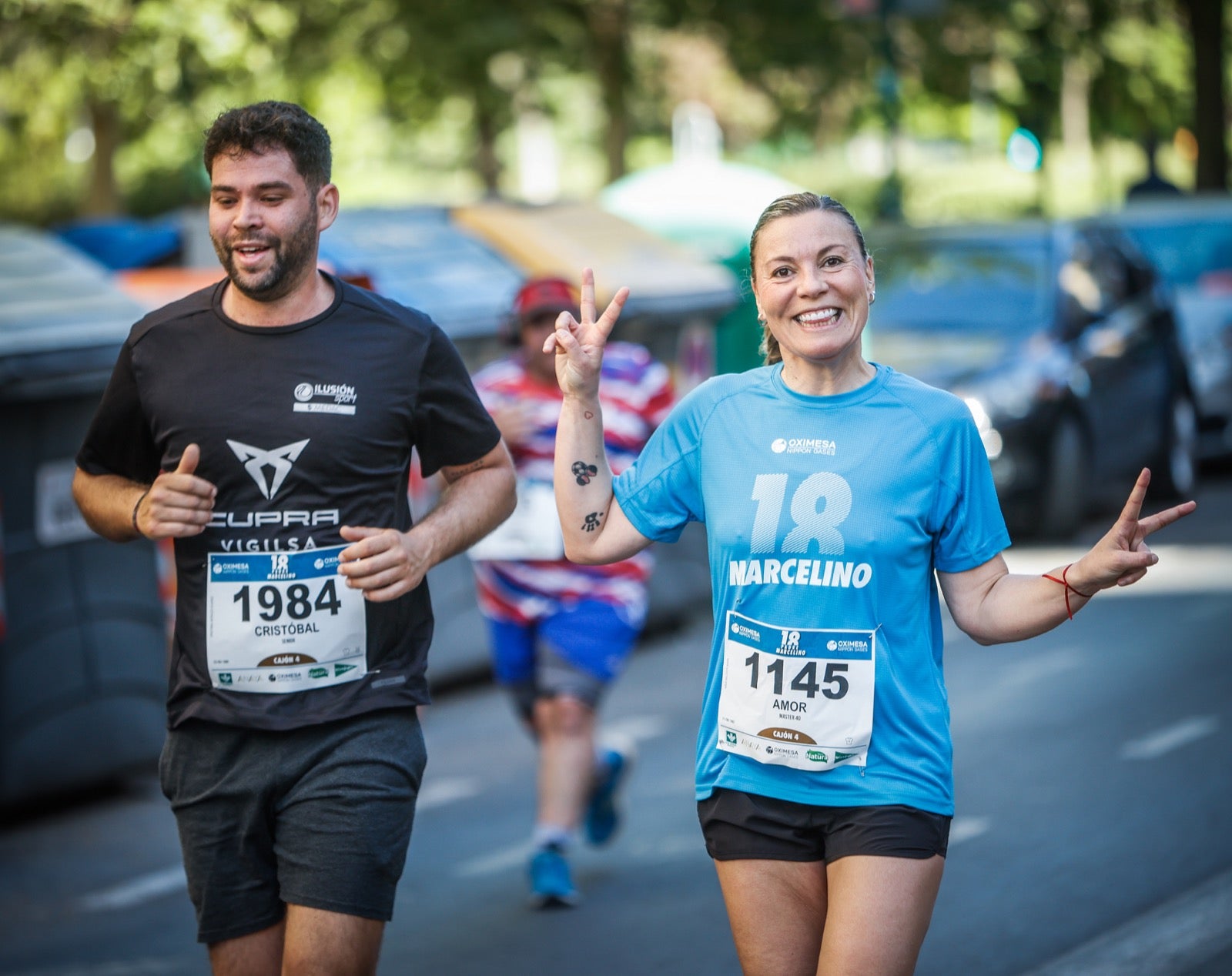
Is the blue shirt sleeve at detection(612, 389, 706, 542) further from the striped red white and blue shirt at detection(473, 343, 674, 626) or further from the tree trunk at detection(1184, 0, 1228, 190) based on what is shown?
the tree trunk at detection(1184, 0, 1228, 190)

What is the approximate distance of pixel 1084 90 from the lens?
25062 millimetres

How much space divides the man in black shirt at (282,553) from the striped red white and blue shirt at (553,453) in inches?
86.8

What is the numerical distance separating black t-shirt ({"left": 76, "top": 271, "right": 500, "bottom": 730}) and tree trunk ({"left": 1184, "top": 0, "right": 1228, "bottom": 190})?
21013mm

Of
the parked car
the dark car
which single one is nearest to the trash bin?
the dark car

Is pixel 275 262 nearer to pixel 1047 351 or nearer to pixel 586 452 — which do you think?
pixel 586 452

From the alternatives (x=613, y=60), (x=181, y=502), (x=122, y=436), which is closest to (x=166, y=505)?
(x=181, y=502)

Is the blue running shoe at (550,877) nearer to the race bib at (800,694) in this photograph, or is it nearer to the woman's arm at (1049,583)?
the race bib at (800,694)

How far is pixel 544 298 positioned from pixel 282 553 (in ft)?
8.24

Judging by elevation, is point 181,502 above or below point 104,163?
below

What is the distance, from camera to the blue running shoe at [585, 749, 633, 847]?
621 cm

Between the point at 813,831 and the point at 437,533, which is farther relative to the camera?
the point at 437,533

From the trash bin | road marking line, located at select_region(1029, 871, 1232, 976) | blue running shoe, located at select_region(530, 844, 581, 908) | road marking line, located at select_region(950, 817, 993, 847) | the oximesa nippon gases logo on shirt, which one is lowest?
road marking line, located at select_region(950, 817, 993, 847)

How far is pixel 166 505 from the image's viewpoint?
3.56 m

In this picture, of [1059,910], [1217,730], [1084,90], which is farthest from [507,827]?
[1084,90]
